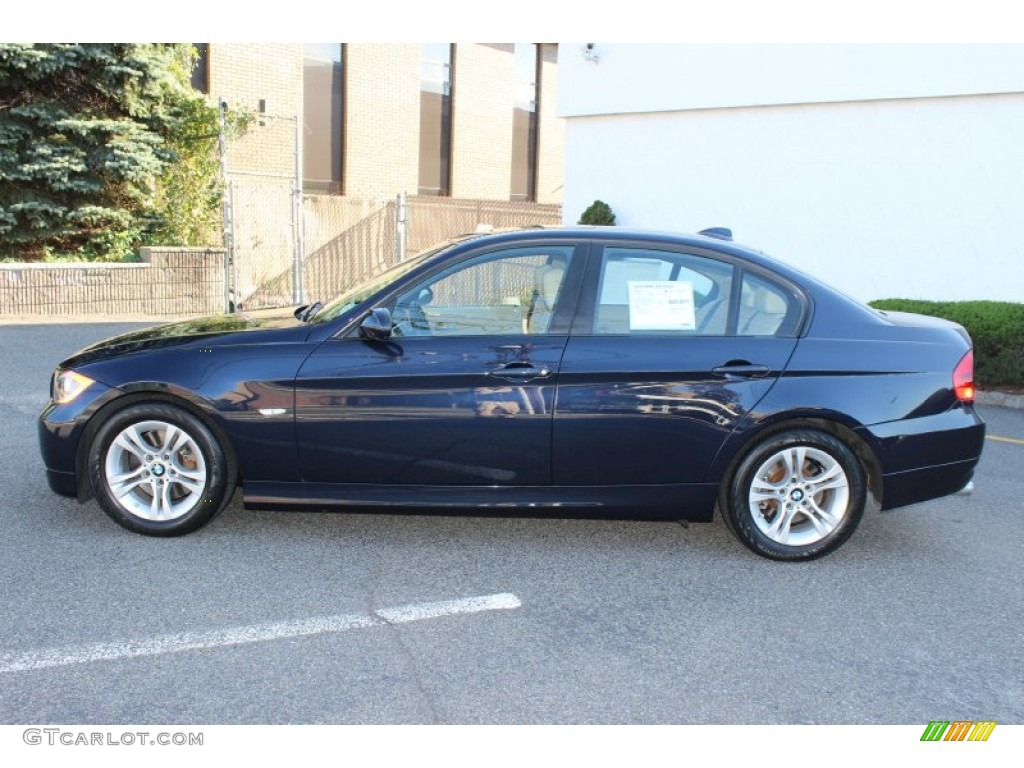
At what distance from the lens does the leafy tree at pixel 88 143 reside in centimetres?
1359

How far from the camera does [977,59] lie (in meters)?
12.3

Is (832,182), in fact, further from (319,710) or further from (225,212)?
(319,710)

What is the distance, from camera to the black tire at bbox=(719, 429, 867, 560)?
480 centimetres

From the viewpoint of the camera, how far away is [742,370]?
4746 millimetres

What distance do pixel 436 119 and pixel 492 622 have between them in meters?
19.8

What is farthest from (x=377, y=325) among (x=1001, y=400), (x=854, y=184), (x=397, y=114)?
(x=397, y=114)

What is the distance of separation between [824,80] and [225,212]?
8.94 m

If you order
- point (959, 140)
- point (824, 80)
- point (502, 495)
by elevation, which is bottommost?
point (502, 495)

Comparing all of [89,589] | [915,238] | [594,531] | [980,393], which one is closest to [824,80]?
[915,238]

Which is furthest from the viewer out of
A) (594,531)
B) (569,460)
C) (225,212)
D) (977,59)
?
(225,212)

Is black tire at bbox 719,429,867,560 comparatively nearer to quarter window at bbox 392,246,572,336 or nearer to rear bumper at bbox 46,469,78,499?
quarter window at bbox 392,246,572,336

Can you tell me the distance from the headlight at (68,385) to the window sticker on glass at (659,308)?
107 inches

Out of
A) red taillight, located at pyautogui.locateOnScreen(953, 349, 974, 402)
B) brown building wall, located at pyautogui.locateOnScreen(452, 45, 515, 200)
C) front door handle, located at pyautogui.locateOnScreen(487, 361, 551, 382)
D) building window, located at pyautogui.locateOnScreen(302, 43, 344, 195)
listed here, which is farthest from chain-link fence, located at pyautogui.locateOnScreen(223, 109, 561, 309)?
red taillight, located at pyautogui.locateOnScreen(953, 349, 974, 402)

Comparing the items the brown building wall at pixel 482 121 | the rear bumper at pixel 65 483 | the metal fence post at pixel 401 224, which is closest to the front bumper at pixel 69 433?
the rear bumper at pixel 65 483
